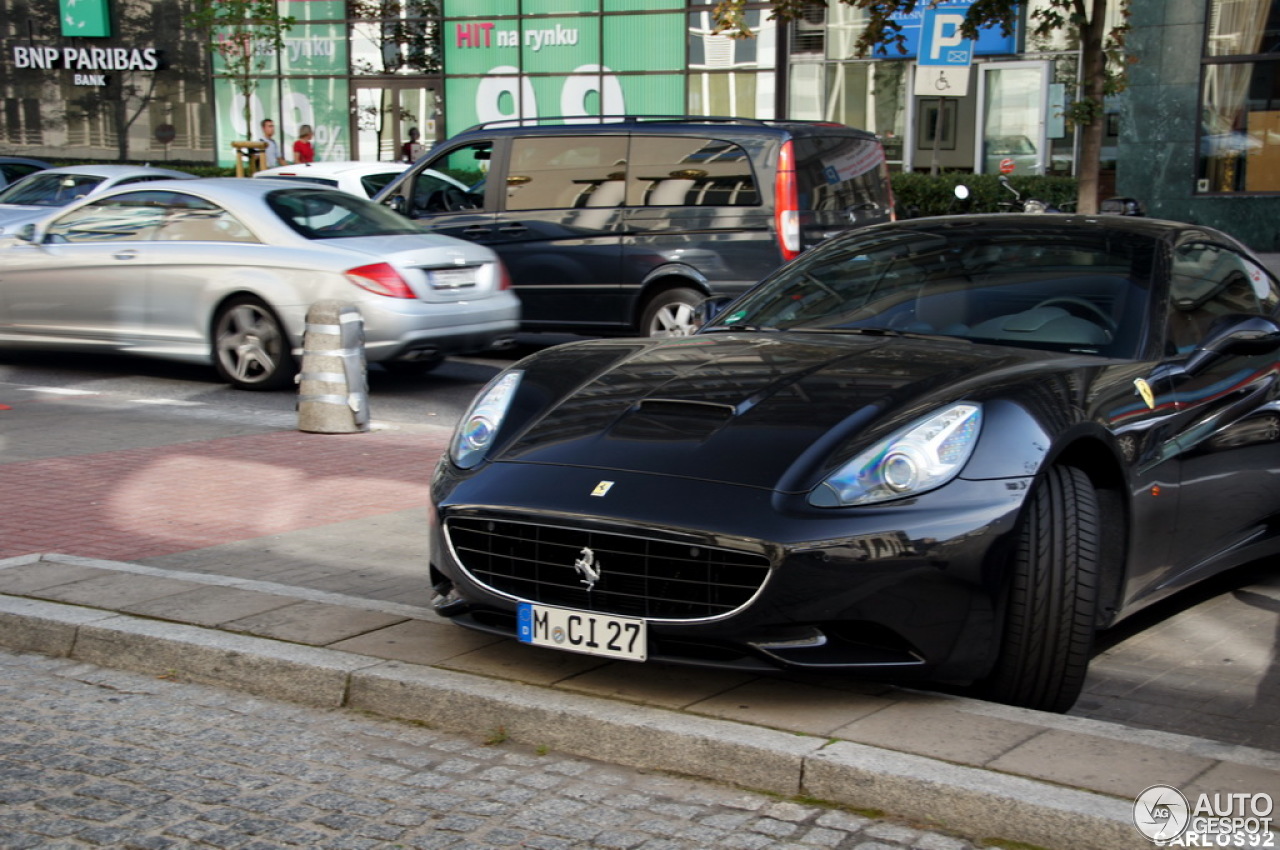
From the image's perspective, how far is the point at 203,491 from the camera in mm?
7465

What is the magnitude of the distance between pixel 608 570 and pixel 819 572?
601mm

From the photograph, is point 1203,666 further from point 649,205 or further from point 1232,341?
point 649,205

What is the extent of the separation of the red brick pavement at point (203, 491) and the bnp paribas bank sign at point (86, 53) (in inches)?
1074

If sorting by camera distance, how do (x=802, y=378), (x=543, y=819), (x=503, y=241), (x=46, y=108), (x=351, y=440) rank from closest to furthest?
(x=543, y=819) → (x=802, y=378) → (x=351, y=440) → (x=503, y=241) → (x=46, y=108)

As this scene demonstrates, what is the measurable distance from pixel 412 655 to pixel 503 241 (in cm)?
832

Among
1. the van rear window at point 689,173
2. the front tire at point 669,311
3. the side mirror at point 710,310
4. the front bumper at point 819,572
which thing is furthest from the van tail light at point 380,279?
the front bumper at point 819,572

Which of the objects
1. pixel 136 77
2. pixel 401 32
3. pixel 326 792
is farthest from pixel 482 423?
pixel 136 77

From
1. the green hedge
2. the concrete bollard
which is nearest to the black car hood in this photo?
the concrete bollard

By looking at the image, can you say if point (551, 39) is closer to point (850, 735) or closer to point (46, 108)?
point (46, 108)

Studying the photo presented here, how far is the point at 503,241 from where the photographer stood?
1266 cm

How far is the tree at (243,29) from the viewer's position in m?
27.7

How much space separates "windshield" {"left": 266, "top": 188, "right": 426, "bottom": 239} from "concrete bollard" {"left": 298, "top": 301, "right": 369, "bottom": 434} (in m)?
1.82

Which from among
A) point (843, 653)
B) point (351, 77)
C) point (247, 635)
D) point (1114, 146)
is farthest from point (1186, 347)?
point (351, 77)

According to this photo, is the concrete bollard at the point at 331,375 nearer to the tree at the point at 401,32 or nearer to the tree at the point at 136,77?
the tree at the point at 401,32
